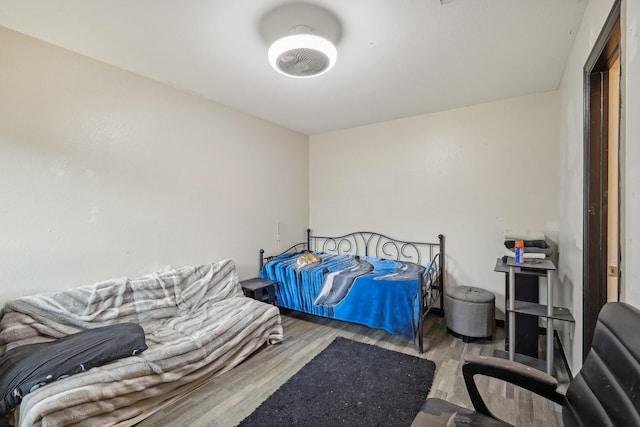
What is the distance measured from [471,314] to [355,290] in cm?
113

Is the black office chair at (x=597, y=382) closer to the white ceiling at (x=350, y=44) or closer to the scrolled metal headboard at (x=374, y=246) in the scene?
the white ceiling at (x=350, y=44)

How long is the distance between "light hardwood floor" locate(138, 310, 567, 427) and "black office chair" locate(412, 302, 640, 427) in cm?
98

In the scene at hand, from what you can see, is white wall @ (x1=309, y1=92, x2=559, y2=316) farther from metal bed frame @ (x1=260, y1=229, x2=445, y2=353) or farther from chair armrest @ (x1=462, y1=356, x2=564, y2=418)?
chair armrest @ (x1=462, y1=356, x2=564, y2=418)

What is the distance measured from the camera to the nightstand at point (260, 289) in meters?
3.12

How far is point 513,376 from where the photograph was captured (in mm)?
1112

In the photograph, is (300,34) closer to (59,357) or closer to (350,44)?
(350,44)

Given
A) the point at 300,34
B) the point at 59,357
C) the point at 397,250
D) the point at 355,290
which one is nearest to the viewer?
the point at 59,357

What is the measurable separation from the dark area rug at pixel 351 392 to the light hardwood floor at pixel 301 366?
96 millimetres

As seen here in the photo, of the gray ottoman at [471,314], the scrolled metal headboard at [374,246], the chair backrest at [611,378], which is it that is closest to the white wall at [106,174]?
the scrolled metal headboard at [374,246]

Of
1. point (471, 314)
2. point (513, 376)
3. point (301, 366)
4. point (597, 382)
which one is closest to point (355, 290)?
point (301, 366)

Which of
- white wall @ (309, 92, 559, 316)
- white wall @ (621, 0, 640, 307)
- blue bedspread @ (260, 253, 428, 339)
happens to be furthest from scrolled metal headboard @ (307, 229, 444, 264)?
white wall @ (621, 0, 640, 307)

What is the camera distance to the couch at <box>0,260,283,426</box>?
5.00ft

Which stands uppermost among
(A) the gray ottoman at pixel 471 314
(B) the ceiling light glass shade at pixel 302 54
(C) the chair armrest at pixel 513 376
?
(B) the ceiling light glass shade at pixel 302 54

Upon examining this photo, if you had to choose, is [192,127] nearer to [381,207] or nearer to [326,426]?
[381,207]
